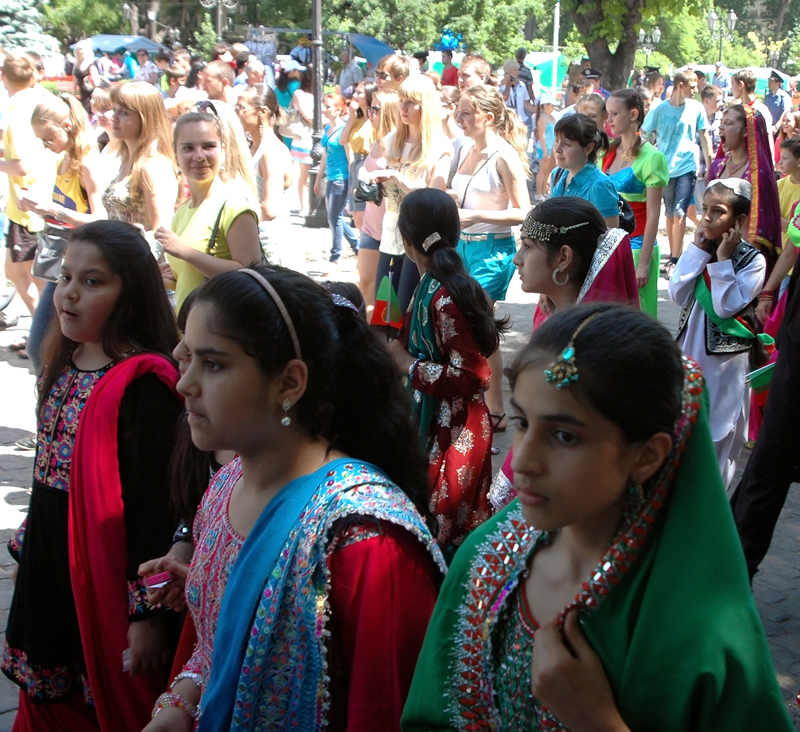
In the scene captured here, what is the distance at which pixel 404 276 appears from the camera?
5.89m

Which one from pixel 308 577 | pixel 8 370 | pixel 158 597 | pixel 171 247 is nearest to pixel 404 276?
pixel 171 247

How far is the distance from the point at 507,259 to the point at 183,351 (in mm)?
4228

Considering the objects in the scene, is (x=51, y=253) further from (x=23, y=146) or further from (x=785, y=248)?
(x=785, y=248)

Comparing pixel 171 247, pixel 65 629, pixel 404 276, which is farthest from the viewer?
pixel 404 276

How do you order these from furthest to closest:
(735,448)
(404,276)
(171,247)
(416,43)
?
(416,43)
(404,276)
(735,448)
(171,247)

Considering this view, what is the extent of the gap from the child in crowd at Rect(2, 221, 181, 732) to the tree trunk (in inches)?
738

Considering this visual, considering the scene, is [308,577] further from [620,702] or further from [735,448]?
[735,448]

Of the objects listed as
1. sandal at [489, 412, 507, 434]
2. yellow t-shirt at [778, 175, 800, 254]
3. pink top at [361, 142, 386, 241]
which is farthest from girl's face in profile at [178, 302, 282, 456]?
yellow t-shirt at [778, 175, 800, 254]

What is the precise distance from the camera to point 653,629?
1.34m

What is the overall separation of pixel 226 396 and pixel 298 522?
0.31 meters

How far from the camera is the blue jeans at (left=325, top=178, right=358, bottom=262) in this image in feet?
34.1

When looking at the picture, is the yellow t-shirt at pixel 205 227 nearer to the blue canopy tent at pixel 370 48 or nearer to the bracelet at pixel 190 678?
the bracelet at pixel 190 678

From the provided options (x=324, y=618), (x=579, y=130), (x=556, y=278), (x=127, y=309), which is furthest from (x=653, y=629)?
(x=579, y=130)

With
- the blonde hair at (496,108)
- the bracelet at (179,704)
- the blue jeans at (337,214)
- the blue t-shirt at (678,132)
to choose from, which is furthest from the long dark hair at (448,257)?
the blue t-shirt at (678,132)
